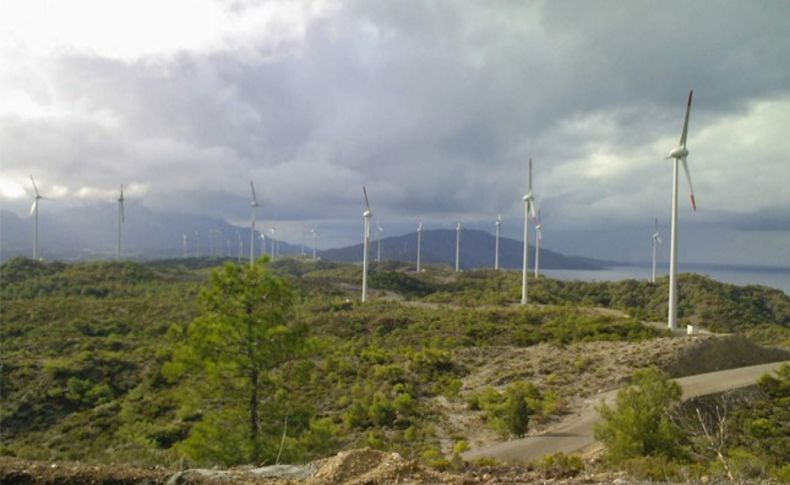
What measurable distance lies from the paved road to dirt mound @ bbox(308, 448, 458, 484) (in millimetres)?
7050

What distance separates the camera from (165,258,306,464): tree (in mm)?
18938

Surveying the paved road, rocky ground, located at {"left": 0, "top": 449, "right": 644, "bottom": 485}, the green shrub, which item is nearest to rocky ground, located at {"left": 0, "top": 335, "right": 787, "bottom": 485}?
rocky ground, located at {"left": 0, "top": 449, "right": 644, "bottom": 485}

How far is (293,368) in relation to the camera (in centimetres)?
2088

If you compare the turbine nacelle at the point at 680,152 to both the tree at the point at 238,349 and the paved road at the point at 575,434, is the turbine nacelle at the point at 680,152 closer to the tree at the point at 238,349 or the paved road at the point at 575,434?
the paved road at the point at 575,434

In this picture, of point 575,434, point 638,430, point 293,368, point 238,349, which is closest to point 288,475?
point 238,349

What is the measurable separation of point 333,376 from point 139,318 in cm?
3542

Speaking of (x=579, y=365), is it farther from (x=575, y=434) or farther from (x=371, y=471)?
(x=371, y=471)

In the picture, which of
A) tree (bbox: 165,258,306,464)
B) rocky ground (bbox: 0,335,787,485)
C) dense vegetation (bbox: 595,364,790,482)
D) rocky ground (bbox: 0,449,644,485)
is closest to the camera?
rocky ground (bbox: 0,449,644,485)

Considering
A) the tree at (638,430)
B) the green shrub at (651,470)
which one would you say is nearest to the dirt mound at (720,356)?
the tree at (638,430)

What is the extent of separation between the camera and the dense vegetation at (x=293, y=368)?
20.6 metres

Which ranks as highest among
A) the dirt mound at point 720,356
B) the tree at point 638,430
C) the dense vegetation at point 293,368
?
the tree at point 638,430

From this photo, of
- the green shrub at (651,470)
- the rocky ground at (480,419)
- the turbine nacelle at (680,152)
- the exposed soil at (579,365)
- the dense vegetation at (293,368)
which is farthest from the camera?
the turbine nacelle at (680,152)

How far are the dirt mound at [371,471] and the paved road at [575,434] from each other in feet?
23.1

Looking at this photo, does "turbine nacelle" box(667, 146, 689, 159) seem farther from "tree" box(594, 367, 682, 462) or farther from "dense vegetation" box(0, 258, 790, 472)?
"tree" box(594, 367, 682, 462)
